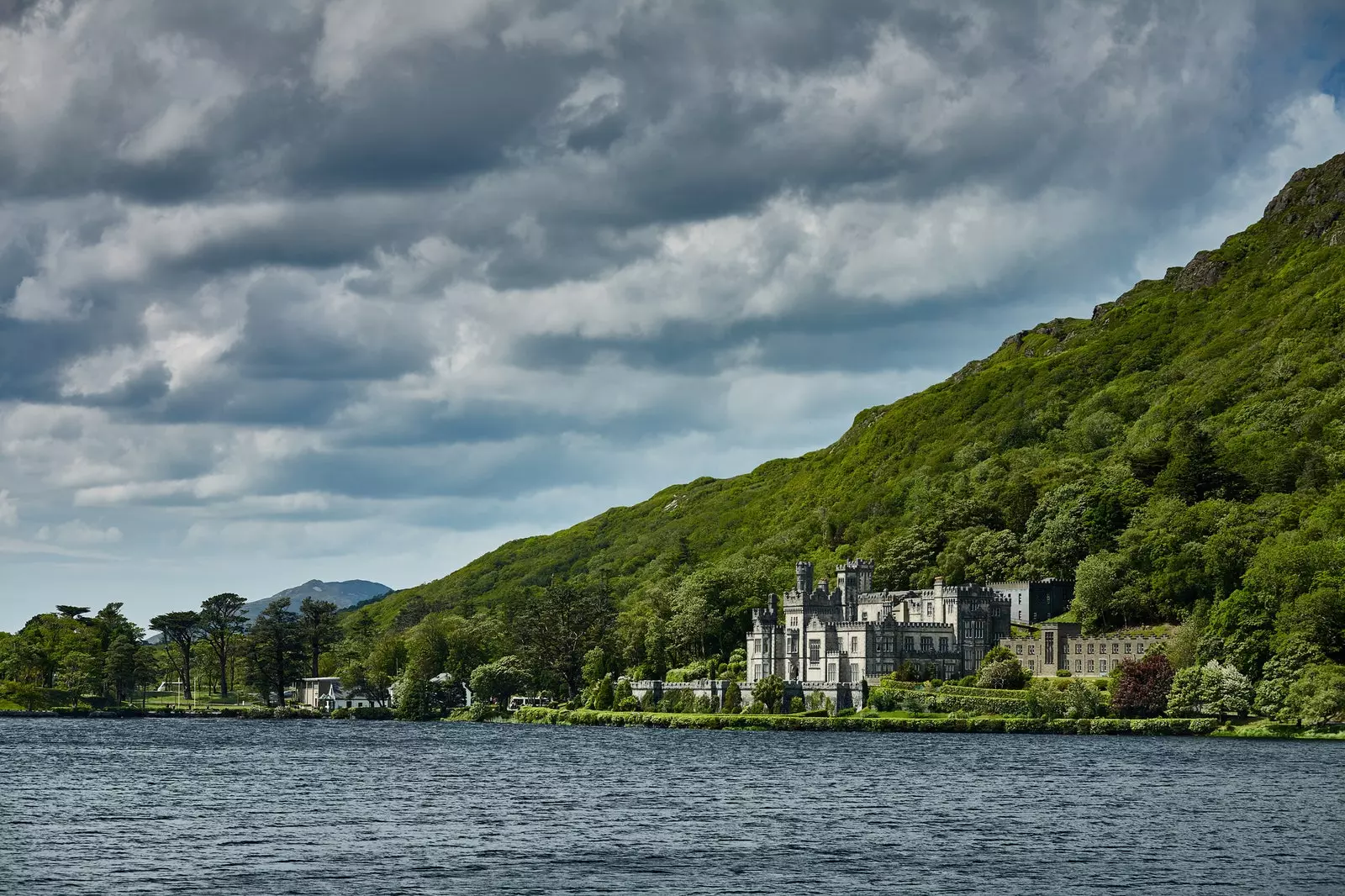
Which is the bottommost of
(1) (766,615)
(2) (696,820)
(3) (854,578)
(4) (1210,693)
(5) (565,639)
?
(2) (696,820)

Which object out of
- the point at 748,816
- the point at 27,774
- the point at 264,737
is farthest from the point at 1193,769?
the point at 264,737

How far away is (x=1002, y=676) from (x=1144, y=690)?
843 inches

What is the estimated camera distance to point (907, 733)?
148 meters

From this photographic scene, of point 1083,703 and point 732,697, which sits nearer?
point 1083,703

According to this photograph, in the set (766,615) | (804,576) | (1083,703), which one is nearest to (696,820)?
(1083,703)

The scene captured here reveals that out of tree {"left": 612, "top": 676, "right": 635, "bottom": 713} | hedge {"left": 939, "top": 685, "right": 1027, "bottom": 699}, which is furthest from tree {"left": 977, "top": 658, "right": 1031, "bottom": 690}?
tree {"left": 612, "top": 676, "right": 635, "bottom": 713}

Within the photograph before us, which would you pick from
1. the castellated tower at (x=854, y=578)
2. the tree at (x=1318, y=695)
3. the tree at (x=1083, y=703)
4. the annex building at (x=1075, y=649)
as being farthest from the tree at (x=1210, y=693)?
the castellated tower at (x=854, y=578)

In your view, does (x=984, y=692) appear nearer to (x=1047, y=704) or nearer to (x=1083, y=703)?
(x=1047, y=704)

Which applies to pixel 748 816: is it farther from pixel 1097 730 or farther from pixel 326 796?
pixel 1097 730

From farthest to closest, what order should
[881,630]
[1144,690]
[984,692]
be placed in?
1. [881,630]
2. [984,692]
3. [1144,690]

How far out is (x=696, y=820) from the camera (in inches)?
3108

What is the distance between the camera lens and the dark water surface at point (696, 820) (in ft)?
197

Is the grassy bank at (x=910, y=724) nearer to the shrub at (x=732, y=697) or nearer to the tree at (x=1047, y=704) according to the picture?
the tree at (x=1047, y=704)

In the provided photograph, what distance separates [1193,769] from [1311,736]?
96.8 ft
